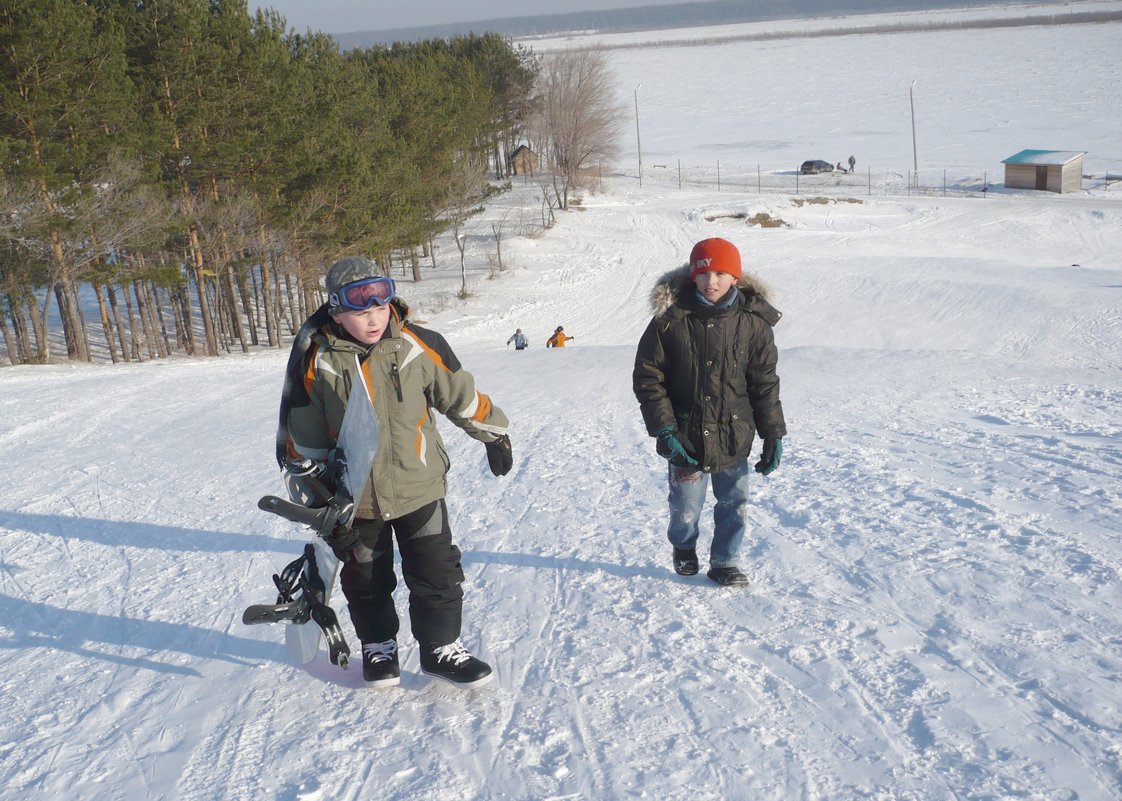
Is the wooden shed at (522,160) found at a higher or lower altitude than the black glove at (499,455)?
higher

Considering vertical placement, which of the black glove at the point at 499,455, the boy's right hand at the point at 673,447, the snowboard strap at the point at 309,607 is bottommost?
the snowboard strap at the point at 309,607

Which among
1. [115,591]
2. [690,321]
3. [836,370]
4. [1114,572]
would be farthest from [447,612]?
[836,370]

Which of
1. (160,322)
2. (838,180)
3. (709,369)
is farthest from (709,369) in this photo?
(838,180)

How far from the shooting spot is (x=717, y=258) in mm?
4023

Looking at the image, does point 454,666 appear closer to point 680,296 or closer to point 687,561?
point 687,561

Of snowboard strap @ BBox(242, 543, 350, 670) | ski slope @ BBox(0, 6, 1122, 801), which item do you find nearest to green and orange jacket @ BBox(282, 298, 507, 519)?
snowboard strap @ BBox(242, 543, 350, 670)

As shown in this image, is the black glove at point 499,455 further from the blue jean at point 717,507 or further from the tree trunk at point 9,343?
the tree trunk at point 9,343

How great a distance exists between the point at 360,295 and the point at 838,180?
58123 millimetres

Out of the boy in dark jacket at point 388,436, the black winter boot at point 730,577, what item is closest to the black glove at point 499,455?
the boy in dark jacket at point 388,436

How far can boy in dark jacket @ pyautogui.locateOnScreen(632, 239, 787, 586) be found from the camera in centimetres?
418

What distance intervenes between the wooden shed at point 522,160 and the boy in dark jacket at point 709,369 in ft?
213

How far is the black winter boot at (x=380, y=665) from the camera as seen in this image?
377 cm

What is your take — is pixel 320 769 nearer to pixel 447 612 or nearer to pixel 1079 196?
pixel 447 612

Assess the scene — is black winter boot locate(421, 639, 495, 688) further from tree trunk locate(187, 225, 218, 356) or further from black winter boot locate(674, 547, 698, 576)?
tree trunk locate(187, 225, 218, 356)
